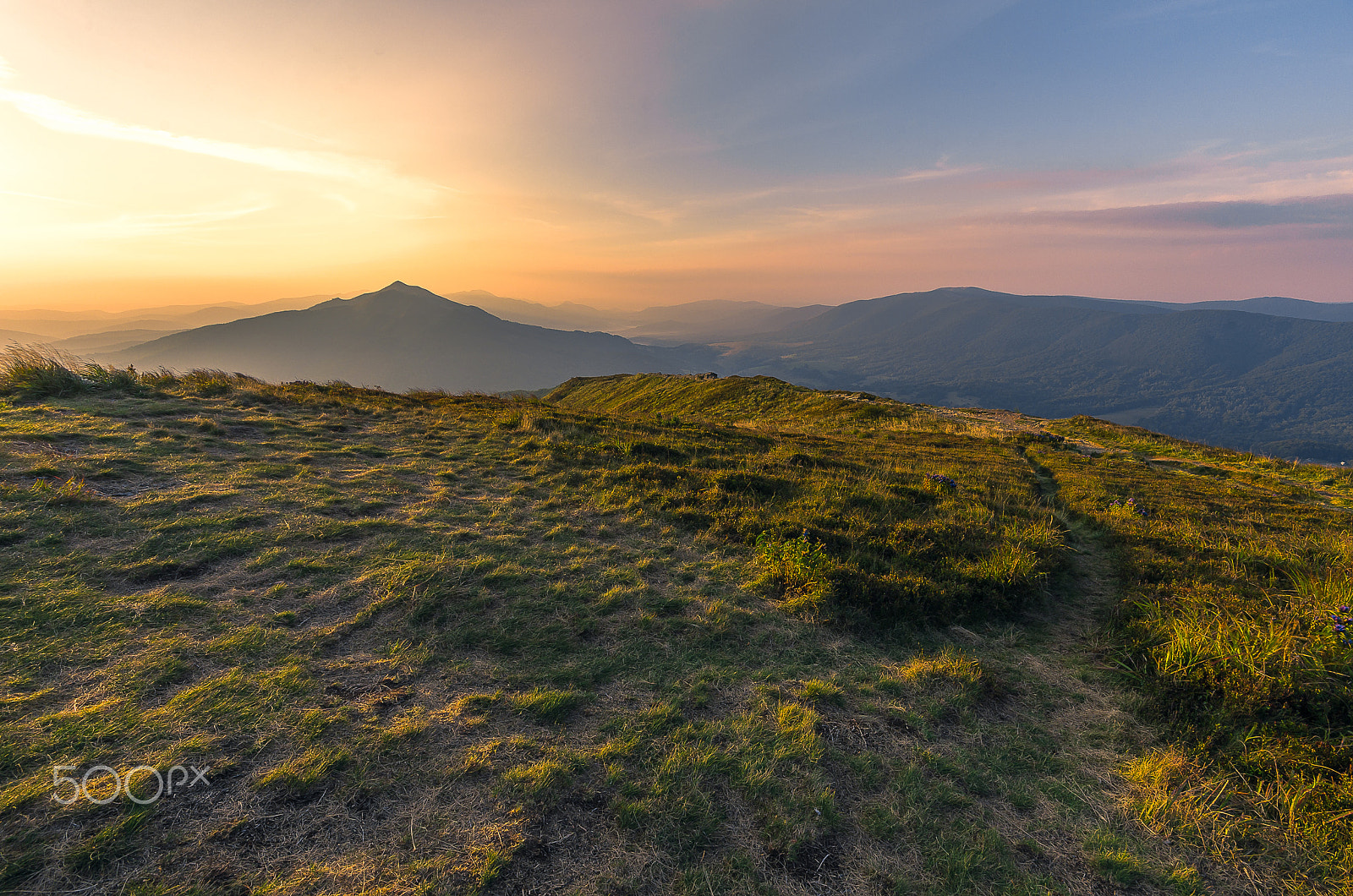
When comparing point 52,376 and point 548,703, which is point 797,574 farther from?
point 52,376

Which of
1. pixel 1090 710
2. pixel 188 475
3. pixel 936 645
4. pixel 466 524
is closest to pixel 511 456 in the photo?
pixel 466 524

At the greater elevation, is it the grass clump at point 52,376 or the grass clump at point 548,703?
the grass clump at point 52,376

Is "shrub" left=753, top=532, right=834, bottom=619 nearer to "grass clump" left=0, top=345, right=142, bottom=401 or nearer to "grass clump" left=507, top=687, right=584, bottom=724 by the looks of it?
"grass clump" left=507, top=687, right=584, bottom=724

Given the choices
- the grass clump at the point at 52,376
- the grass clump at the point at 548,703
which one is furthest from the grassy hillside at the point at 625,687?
the grass clump at the point at 52,376

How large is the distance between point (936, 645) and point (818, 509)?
4160 mm

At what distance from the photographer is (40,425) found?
35.5 ft

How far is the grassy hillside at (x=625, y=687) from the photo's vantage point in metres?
3.66

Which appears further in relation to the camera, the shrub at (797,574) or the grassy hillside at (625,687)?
the shrub at (797,574)

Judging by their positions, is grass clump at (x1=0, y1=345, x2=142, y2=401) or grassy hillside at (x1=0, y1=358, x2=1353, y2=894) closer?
grassy hillside at (x1=0, y1=358, x2=1353, y2=894)

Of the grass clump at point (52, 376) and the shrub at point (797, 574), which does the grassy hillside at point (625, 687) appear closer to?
the shrub at point (797, 574)

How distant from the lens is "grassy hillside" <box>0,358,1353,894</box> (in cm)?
366

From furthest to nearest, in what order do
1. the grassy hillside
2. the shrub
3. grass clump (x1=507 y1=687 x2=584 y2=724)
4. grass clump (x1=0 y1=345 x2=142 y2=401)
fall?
grass clump (x1=0 y1=345 x2=142 y2=401) → the shrub → grass clump (x1=507 y1=687 x2=584 y2=724) → the grassy hillside

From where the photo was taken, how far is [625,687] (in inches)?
219

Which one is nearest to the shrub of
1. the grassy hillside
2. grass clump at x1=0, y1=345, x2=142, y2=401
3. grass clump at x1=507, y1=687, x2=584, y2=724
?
the grassy hillside
